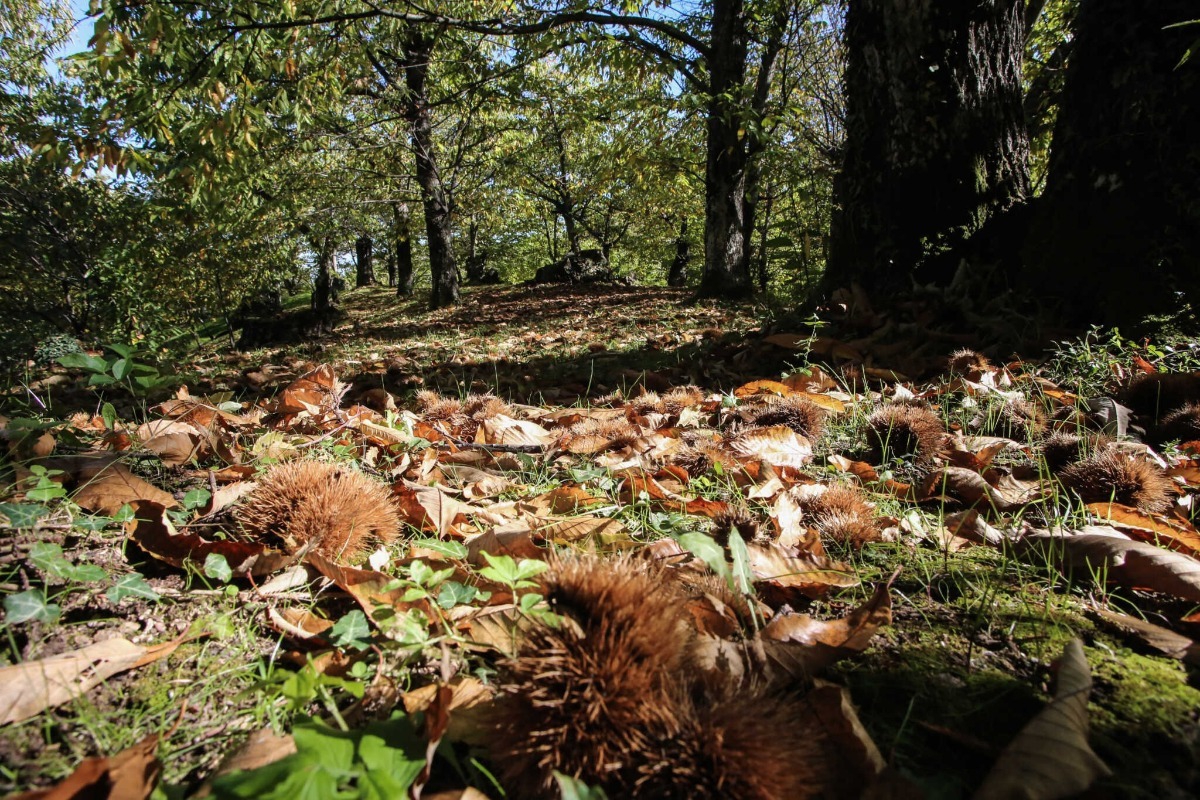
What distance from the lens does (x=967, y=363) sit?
296cm

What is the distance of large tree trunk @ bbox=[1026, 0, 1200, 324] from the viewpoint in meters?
2.83

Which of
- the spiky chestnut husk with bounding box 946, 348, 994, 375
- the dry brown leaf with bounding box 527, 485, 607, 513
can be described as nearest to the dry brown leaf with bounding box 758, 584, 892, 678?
the dry brown leaf with bounding box 527, 485, 607, 513

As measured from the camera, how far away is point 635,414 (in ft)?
9.01

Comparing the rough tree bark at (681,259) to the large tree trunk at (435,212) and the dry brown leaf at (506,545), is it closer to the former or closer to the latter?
the large tree trunk at (435,212)

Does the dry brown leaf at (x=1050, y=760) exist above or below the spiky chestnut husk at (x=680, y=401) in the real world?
below

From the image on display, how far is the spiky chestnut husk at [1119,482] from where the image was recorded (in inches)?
58.3

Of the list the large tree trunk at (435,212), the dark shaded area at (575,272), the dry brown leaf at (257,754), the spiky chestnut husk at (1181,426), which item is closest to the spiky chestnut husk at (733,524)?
the dry brown leaf at (257,754)

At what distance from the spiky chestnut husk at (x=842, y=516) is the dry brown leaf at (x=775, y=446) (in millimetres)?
399

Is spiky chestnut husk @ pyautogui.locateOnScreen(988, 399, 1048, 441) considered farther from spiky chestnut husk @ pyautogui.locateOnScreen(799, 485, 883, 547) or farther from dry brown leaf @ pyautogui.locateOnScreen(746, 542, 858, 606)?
dry brown leaf @ pyautogui.locateOnScreen(746, 542, 858, 606)

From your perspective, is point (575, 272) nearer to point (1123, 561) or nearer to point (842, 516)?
point (842, 516)

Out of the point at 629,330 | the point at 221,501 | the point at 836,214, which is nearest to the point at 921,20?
the point at 836,214

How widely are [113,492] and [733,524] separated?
1466mm

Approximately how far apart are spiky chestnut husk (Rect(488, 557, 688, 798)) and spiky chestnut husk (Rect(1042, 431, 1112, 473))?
5.45ft

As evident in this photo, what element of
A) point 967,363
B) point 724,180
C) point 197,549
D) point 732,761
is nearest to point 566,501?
point 197,549
